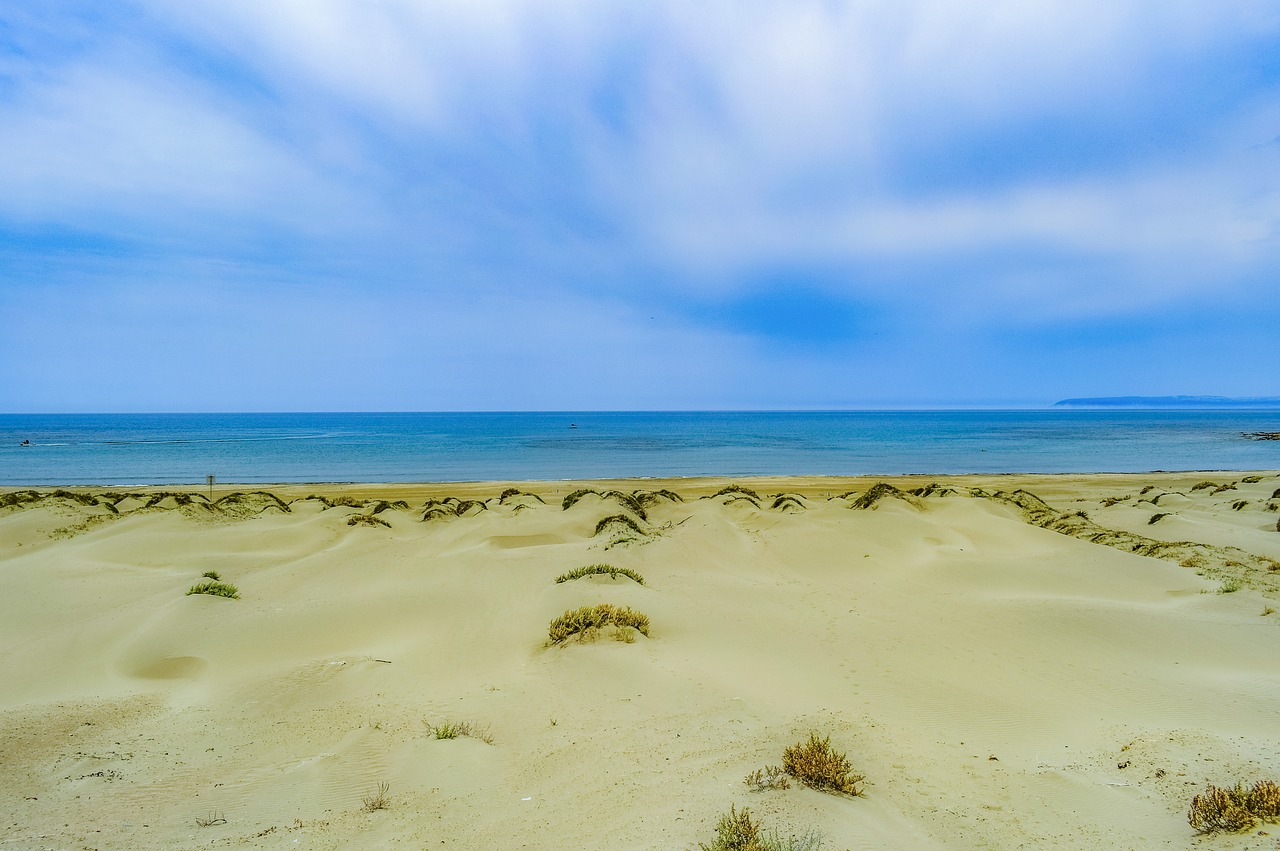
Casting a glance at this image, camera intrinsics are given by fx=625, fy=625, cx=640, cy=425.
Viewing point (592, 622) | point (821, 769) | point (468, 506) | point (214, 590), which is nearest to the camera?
point (821, 769)

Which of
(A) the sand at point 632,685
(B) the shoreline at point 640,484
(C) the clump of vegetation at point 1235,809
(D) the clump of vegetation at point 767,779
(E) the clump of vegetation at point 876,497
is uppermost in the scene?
(E) the clump of vegetation at point 876,497

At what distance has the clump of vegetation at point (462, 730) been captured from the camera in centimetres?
591

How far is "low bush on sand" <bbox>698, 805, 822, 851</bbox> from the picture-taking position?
3975mm

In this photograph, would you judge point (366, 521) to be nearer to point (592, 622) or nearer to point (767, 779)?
point (592, 622)

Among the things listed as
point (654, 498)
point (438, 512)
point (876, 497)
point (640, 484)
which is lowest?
point (640, 484)

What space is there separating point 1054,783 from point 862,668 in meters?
2.85

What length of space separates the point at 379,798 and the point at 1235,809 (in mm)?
6065

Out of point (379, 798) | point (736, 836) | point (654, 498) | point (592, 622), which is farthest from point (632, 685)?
point (654, 498)

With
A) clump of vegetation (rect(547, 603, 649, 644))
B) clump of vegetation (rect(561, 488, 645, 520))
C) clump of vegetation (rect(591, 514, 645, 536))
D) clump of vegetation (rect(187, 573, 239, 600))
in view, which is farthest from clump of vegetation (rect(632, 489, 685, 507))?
clump of vegetation (rect(187, 573, 239, 600))

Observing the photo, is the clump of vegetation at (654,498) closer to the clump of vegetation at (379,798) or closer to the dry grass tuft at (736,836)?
the clump of vegetation at (379,798)

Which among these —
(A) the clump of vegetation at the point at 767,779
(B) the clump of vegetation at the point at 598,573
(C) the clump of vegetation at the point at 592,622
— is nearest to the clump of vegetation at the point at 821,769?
(A) the clump of vegetation at the point at 767,779

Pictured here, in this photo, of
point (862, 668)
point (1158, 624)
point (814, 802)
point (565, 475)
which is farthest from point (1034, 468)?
point (814, 802)

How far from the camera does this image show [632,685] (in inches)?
280

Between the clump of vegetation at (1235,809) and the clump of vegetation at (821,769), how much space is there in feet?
7.16
